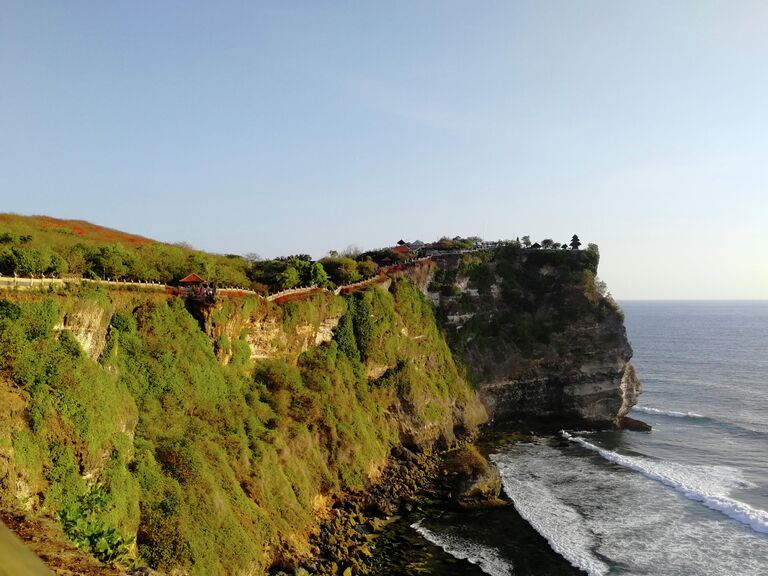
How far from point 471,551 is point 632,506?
16.5 metres


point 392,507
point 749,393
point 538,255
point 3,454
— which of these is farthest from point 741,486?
point 3,454

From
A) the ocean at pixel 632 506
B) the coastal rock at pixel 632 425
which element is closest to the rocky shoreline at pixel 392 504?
the ocean at pixel 632 506

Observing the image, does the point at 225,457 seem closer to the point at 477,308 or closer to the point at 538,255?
the point at 477,308

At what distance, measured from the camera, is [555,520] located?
1626 inches

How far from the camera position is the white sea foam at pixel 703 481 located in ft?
136

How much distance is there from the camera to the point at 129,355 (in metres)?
33.5

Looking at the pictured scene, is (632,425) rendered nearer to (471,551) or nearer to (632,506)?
(632,506)

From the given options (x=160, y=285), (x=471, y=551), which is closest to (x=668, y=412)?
(x=471, y=551)

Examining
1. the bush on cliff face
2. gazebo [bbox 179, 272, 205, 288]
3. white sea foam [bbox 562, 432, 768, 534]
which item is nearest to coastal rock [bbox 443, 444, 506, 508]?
the bush on cliff face

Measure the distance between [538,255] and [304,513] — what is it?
56337mm

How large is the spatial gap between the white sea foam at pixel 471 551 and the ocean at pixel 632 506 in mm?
76

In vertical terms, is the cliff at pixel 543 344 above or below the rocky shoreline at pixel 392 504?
above

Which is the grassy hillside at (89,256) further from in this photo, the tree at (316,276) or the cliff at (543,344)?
the cliff at (543,344)

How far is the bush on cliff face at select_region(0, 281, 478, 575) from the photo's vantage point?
24.8 meters
